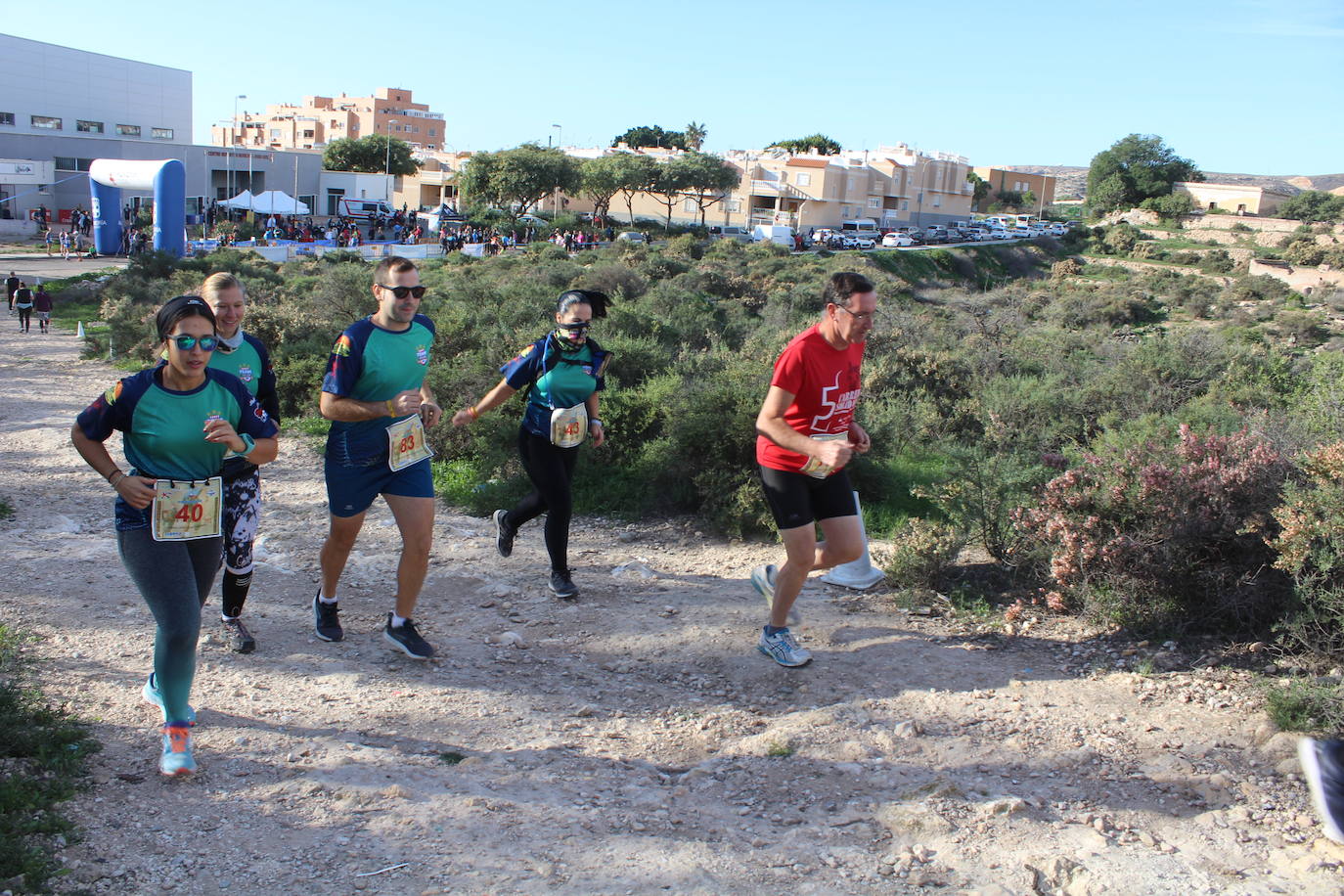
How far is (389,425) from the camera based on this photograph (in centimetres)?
455

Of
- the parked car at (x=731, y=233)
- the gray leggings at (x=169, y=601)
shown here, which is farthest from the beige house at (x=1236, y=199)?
the gray leggings at (x=169, y=601)

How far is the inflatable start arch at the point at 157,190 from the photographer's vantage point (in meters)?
28.6

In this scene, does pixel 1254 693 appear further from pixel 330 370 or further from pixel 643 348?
pixel 643 348

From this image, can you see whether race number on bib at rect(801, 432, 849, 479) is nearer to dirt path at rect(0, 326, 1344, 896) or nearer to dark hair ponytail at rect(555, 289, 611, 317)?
dirt path at rect(0, 326, 1344, 896)

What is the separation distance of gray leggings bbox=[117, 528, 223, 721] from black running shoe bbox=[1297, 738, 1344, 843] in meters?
3.72

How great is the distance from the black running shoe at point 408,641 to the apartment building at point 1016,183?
132312 millimetres

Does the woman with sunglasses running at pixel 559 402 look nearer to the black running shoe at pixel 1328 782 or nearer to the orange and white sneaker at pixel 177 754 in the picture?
the orange and white sneaker at pixel 177 754

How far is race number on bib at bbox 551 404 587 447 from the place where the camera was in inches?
212

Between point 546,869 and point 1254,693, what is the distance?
3.16m

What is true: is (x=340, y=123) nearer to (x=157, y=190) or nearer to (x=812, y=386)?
(x=157, y=190)

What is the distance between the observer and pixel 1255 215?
3418 inches

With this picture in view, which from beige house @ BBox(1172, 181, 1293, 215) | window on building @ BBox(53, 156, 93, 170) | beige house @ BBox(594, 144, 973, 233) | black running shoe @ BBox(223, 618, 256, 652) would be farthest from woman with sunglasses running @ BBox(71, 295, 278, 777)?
beige house @ BBox(1172, 181, 1293, 215)

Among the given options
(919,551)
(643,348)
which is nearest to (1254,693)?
(919,551)

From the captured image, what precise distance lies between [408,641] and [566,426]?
4.62ft
